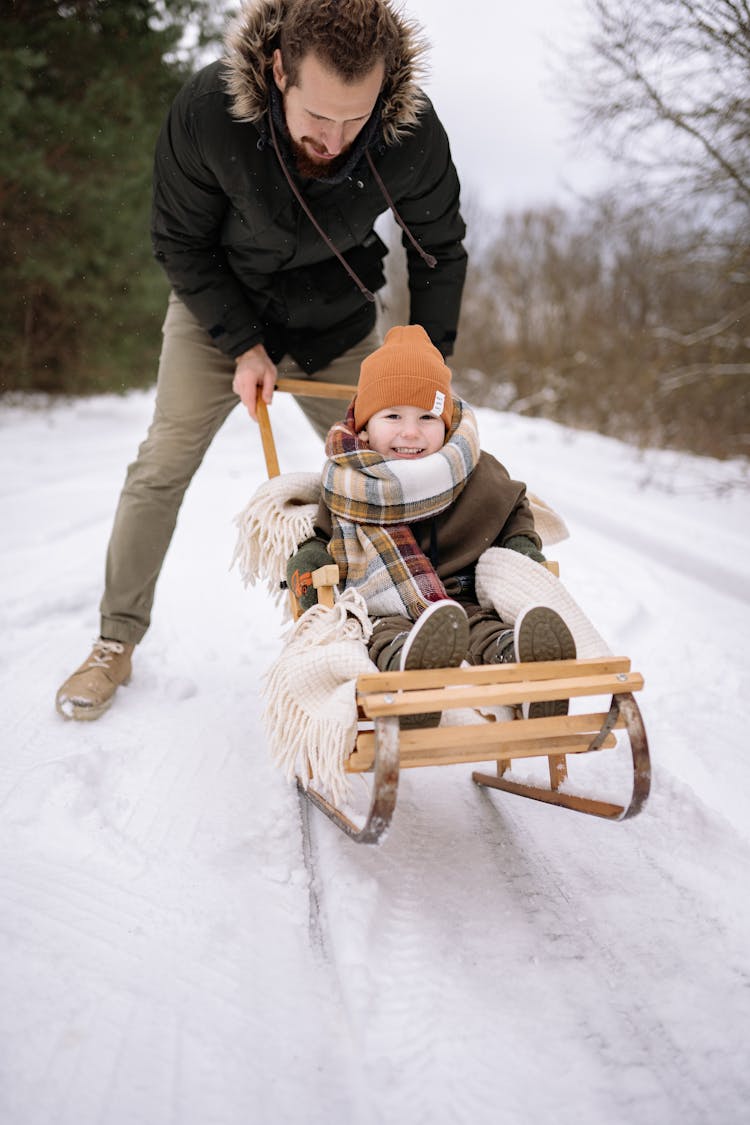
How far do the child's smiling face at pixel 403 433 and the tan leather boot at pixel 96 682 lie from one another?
1263 millimetres

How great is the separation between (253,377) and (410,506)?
2.70 feet

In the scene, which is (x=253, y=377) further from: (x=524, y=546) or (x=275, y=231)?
(x=524, y=546)

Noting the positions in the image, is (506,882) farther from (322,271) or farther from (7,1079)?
(322,271)

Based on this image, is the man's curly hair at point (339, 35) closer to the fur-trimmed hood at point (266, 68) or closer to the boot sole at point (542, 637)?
the fur-trimmed hood at point (266, 68)

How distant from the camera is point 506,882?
198 centimetres

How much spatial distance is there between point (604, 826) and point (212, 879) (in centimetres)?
109

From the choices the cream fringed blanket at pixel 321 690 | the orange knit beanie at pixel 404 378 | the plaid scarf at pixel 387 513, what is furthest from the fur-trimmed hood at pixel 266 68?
the cream fringed blanket at pixel 321 690

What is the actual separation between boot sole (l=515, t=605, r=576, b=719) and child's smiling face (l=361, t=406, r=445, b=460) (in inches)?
27.8

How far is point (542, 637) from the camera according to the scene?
1824 millimetres

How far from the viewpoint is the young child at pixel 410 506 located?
2.18m

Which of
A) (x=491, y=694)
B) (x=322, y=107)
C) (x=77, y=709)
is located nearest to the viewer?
(x=491, y=694)

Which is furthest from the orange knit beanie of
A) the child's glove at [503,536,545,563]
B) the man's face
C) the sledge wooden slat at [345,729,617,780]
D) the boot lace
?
the boot lace

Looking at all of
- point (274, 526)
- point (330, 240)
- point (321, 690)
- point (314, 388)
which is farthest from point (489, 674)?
point (330, 240)

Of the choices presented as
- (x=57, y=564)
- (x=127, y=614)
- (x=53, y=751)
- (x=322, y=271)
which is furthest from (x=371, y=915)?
(x=57, y=564)
